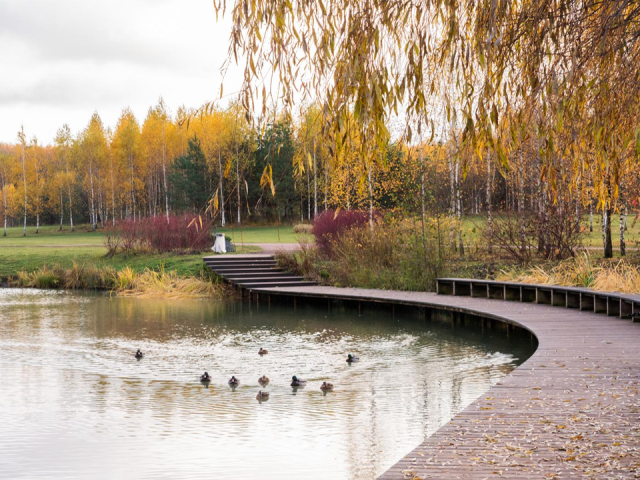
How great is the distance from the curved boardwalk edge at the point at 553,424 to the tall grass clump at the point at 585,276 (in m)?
3.32

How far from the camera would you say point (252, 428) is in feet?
22.4

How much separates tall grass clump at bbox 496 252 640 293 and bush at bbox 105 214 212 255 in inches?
441

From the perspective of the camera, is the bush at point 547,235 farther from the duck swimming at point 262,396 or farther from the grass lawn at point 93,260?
the duck swimming at point 262,396

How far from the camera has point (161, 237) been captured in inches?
952

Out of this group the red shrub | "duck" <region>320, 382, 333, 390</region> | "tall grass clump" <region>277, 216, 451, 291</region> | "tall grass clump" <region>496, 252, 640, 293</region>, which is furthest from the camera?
the red shrub

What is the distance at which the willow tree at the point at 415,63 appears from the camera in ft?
14.3

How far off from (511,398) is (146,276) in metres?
15.4

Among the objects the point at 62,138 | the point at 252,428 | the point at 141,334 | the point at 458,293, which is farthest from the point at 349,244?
the point at 62,138

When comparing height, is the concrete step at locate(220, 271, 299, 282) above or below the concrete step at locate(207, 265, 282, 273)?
below

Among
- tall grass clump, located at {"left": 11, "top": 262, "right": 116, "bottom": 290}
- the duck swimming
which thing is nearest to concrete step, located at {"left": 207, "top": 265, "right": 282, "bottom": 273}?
tall grass clump, located at {"left": 11, "top": 262, "right": 116, "bottom": 290}

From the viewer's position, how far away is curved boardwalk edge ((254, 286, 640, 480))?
4.18m

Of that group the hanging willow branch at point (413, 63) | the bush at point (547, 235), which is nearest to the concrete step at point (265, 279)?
the bush at point (547, 235)

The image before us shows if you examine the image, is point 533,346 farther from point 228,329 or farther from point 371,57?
point 371,57

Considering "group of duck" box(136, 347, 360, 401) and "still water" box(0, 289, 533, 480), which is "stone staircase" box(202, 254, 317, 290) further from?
"group of duck" box(136, 347, 360, 401)
